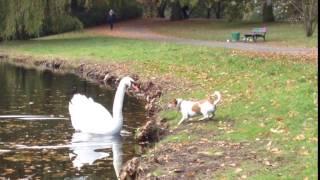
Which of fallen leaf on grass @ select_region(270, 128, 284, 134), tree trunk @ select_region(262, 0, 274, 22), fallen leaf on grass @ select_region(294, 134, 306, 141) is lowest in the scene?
fallen leaf on grass @ select_region(270, 128, 284, 134)

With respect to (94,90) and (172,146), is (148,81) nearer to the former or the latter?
(94,90)

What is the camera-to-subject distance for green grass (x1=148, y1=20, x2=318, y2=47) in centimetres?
3722

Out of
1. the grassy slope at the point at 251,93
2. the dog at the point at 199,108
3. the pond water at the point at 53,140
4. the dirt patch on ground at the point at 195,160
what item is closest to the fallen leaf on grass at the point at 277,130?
the grassy slope at the point at 251,93

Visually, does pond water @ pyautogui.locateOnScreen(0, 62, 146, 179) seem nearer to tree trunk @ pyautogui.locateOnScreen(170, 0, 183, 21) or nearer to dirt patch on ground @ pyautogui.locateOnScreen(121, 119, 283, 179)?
dirt patch on ground @ pyautogui.locateOnScreen(121, 119, 283, 179)

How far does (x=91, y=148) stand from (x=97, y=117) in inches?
73.9

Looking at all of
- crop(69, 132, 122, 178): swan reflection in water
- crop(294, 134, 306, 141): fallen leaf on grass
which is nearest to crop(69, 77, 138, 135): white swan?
crop(69, 132, 122, 178): swan reflection in water

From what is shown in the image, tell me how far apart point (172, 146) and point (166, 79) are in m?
9.77

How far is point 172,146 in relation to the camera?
1194 cm

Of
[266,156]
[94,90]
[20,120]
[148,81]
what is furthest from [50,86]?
[266,156]

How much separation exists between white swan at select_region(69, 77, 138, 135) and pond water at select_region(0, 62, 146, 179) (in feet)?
0.61

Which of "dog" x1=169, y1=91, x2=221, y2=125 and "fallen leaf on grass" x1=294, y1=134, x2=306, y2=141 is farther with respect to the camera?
"dog" x1=169, y1=91, x2=221, y2=125

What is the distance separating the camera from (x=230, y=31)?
1882 inches

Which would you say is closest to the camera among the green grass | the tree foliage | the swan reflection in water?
the swan reflection in water

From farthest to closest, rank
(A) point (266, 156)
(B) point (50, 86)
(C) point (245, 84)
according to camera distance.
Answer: (B) point (50, 86), (C) point (245, 84), (A) point (266, 156)
